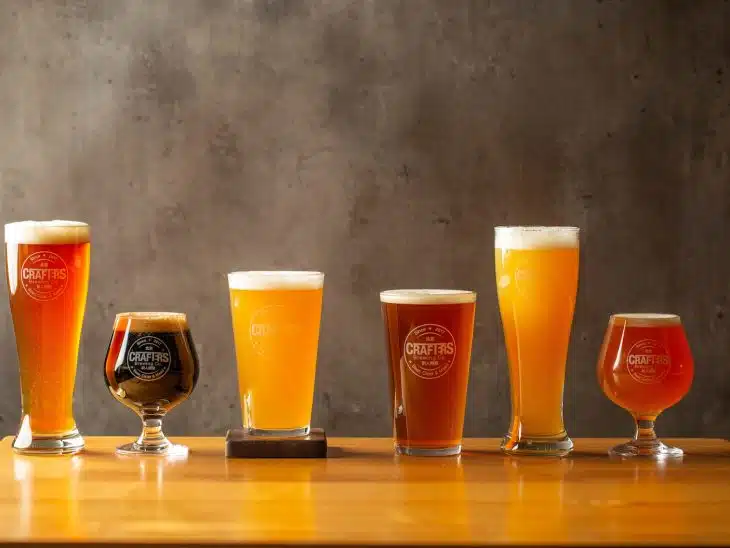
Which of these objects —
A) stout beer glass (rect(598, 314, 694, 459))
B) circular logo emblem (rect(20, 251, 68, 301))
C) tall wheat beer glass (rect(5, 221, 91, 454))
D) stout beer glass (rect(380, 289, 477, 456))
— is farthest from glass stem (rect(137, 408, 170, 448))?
stout beer glass (rect(598, 314, 694, 459))

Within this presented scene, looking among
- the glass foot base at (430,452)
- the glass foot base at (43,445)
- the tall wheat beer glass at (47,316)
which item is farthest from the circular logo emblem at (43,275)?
the glass foot base at (430,452)

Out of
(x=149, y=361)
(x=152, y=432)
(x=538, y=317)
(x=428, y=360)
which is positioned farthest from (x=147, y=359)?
(x=538, y=317)

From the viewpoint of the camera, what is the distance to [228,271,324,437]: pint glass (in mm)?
1570

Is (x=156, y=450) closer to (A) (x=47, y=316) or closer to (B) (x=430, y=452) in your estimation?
(A) (x=47, y=316)

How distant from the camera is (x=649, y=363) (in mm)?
1553

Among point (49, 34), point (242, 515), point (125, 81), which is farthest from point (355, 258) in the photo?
point (242, 515)

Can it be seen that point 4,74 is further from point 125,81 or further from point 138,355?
point 138,355

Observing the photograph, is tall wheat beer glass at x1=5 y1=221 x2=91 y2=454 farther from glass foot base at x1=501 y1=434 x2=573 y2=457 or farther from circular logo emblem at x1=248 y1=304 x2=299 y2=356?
glass foot base at x1=501 y1=434 x2=573 y2=457

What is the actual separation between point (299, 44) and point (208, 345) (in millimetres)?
615

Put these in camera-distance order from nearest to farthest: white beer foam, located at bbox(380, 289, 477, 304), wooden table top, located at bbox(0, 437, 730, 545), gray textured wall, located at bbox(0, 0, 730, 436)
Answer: wooden table top, located at bbox(0, 437, 730, 545) < white beer foam, located at bbox(380, 289, 477, 304) < gray textured wall, located at bbox(0, 0, 730, 436)

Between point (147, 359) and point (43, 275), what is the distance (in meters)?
0.21

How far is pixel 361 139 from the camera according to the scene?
204 cm

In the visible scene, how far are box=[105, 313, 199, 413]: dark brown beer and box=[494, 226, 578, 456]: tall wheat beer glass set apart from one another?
50 cm

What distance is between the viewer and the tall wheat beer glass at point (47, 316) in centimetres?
158
